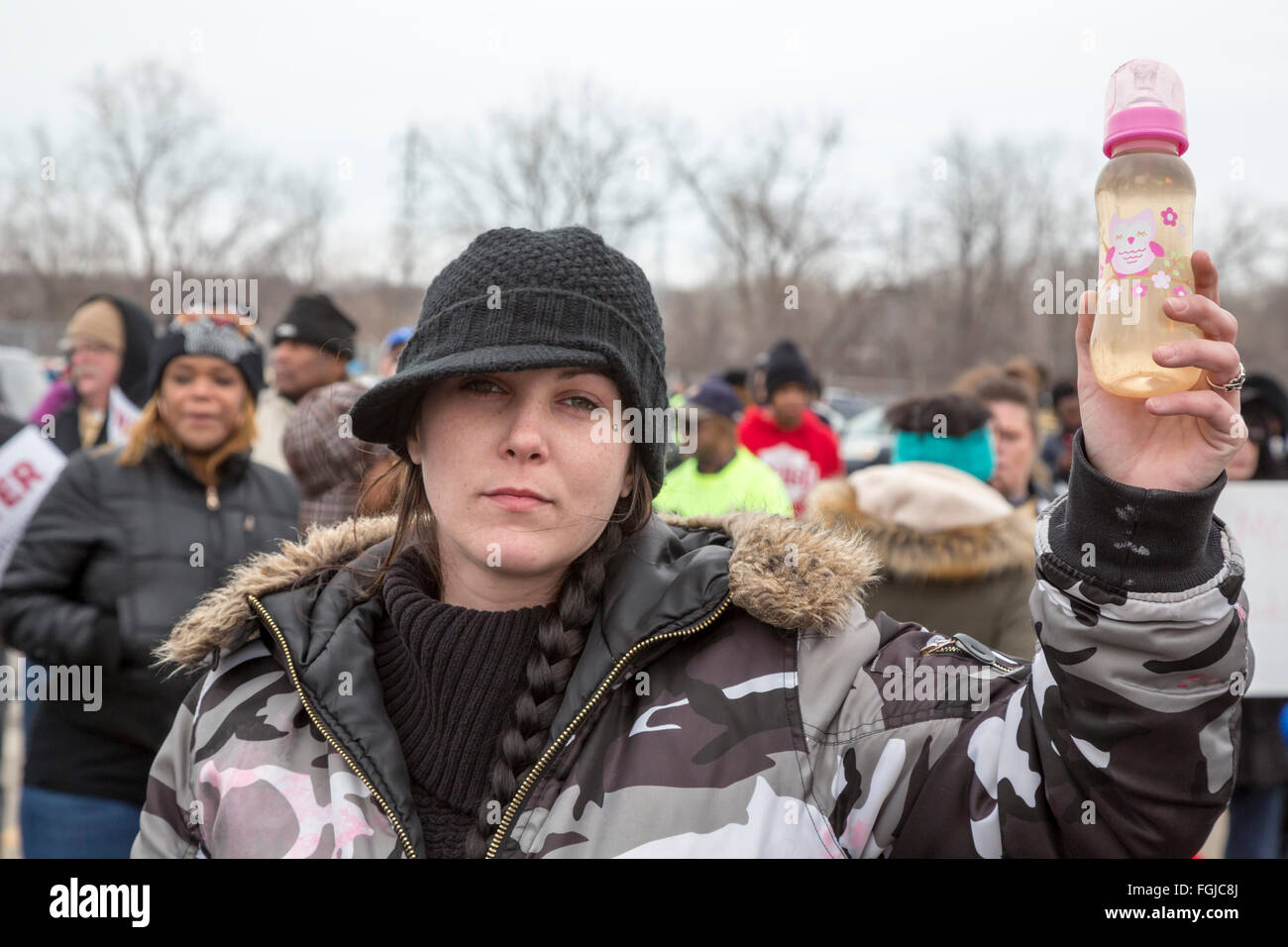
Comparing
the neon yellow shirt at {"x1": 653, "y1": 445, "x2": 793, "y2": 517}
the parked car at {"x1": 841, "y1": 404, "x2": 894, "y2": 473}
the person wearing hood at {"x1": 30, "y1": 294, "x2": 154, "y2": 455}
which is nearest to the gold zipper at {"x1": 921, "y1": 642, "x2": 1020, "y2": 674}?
the neon yellow shirt at {"x1": 653, "y1": 445, "x2": 793, "y2": 517}

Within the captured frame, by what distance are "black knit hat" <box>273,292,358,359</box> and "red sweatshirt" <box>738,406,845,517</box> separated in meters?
3.10

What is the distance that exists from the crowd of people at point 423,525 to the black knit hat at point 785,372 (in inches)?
0.9

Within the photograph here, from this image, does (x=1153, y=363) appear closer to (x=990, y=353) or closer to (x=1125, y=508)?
(x=1125, y=508)

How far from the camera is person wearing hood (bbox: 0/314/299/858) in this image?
362 centimetres

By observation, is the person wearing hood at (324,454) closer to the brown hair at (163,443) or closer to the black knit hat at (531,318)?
the brown hair at (163,443)

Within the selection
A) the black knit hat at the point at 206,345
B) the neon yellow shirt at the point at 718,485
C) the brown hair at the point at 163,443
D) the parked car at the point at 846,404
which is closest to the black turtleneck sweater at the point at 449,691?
the brown hair at the point at 163,443

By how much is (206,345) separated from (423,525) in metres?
2.23

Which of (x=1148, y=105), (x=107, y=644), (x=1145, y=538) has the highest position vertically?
(x=1148, y=105)

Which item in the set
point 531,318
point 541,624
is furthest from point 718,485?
point 531,318

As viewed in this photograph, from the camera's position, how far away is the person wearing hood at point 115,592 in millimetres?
3619

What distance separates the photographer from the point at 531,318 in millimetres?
1890

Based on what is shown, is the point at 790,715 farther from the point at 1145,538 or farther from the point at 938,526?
the point at 938,526

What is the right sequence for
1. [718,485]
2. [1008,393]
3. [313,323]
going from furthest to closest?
[718,485] → [313,323] → [1008,393]

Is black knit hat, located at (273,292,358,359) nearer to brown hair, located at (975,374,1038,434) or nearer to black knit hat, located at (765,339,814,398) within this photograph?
brown hair, located at (975,374,1038,434)
